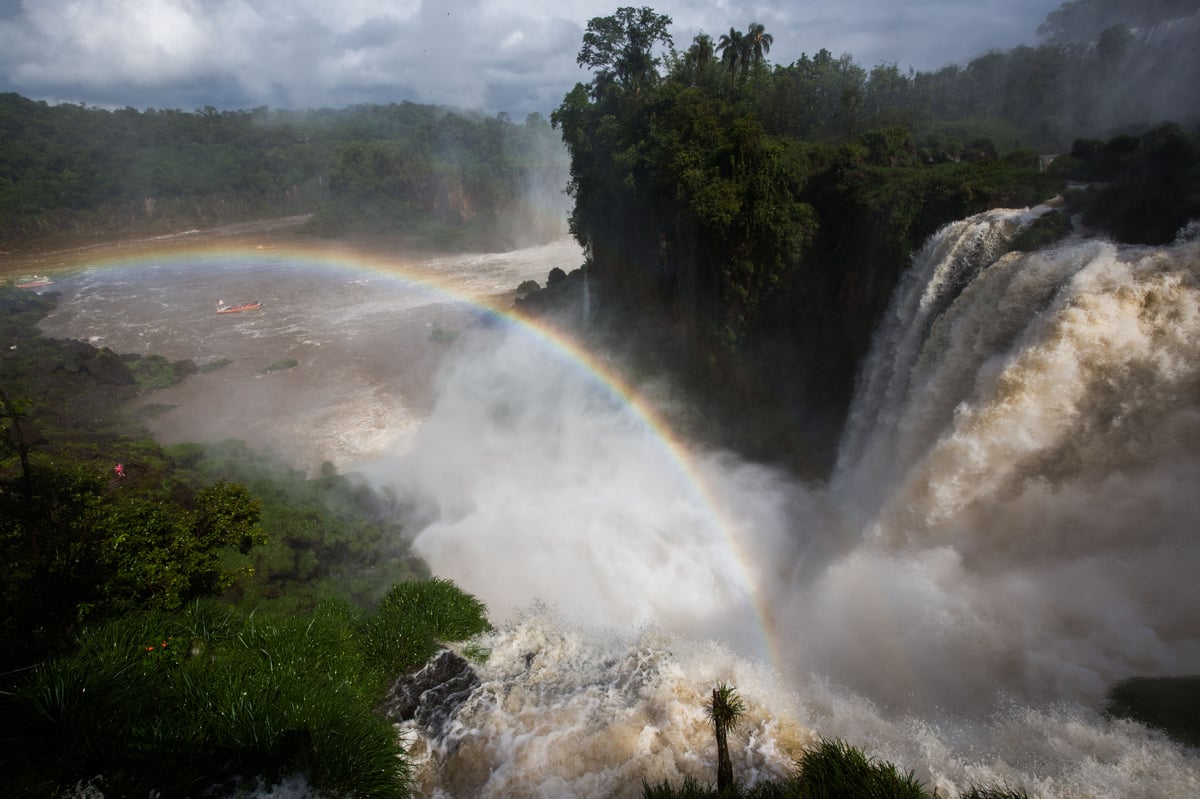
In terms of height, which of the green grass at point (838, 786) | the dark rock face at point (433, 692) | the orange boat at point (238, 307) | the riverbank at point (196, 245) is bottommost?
the dark rock face at point (433, 692)

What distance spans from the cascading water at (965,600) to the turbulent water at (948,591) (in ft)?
0.11

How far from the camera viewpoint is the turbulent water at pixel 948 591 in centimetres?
743

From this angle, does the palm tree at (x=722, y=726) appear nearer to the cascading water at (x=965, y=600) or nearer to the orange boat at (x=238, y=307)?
the cascading water at (x=965, y=600)

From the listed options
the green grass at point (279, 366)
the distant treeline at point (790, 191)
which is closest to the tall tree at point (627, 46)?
the distant treeline at point (790, 191)

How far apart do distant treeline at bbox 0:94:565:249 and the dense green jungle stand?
26313mm

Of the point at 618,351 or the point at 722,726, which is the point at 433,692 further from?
the point at 618,351

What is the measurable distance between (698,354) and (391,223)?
5183 cm

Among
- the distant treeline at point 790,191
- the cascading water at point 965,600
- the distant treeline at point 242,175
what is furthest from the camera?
the distant treeline at point 242,175

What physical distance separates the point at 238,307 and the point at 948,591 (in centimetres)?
4008

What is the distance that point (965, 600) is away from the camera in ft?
30.8

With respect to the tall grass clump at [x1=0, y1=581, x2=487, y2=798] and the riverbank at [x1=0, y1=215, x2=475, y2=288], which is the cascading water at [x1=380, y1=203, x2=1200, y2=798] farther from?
the riverbank at [x1=0, y1=215, x2=475, y2=288]

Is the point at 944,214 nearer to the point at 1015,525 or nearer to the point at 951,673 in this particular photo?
the point at 1015,525

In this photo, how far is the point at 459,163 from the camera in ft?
232

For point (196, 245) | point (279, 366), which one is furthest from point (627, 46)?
point (196, 245)
